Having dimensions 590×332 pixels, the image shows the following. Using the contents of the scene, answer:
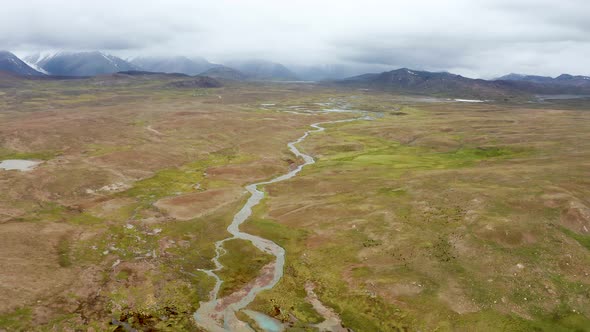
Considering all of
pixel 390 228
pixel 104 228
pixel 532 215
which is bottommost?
pixel 104 228

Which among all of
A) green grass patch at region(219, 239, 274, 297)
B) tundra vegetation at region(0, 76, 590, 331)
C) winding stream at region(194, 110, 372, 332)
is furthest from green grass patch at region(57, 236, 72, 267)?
green grass patch at region(219, 239, 274, 297)

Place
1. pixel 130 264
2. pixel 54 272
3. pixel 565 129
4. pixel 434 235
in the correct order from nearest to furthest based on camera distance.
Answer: pixel 54 272
pixel 130 264
pixel 434 235
pixel 565 129

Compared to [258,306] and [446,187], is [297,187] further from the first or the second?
[258,306]

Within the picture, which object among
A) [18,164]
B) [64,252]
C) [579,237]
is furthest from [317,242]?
[18,164]

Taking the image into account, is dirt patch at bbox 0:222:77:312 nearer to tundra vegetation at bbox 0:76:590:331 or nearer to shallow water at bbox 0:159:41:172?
tundra vegetation at bbox 0:76:590:331

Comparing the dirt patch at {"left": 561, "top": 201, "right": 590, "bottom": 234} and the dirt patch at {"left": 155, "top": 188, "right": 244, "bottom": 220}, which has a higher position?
the dirt patch at {"left": 561, "top": 201, "right": 590, "bottom": 234}

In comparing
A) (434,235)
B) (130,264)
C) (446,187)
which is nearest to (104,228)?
(130,264)
